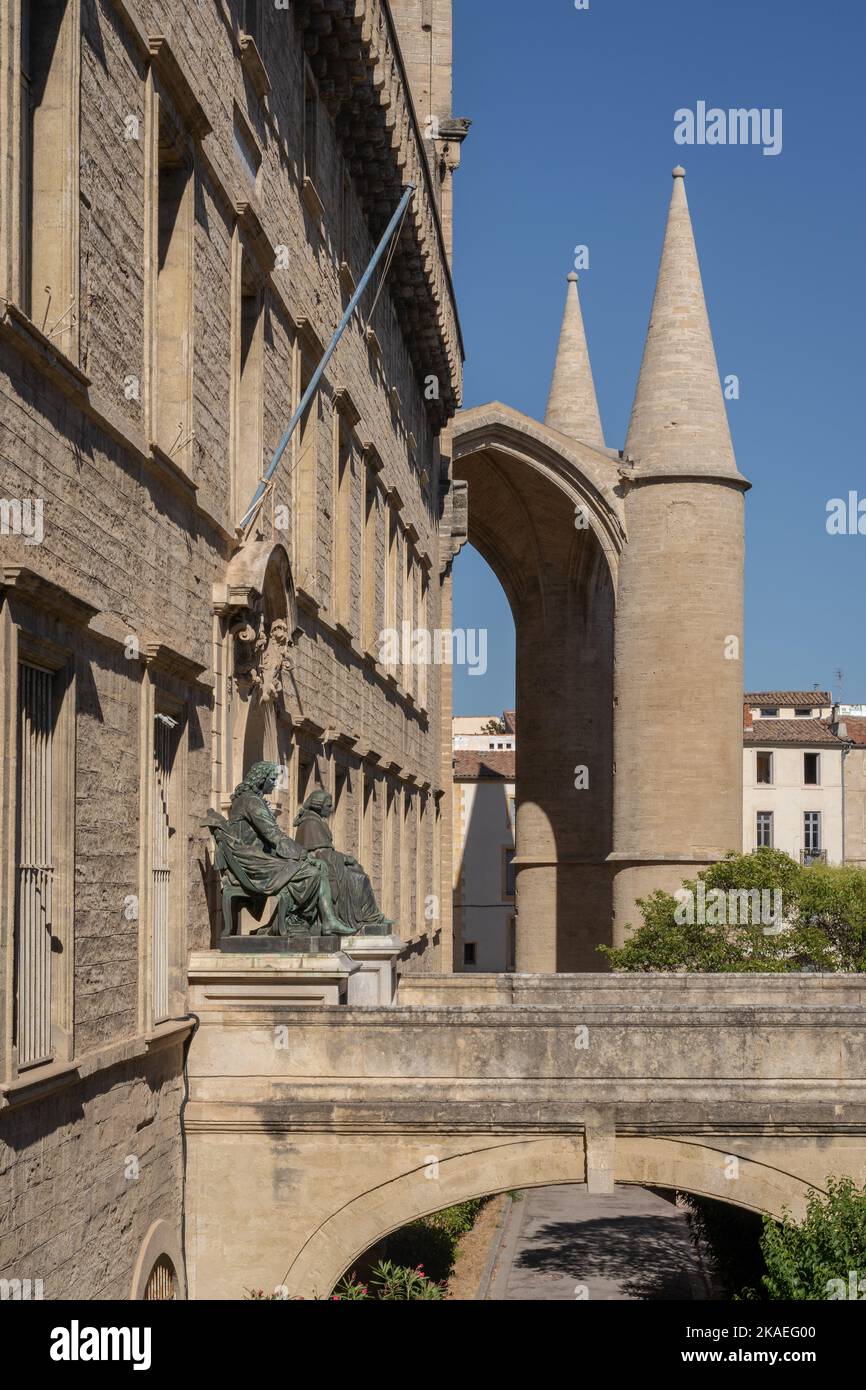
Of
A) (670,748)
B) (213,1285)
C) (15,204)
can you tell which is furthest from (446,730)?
(15,204)

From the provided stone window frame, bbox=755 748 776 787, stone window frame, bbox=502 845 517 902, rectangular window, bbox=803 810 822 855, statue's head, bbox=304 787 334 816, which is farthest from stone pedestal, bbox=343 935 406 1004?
rectangular window, bbox=803 810 822 855

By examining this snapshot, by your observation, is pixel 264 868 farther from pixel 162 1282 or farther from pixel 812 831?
pixel 812 831

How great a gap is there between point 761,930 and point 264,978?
2272 centimetres

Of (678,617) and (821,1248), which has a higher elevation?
(678,617)

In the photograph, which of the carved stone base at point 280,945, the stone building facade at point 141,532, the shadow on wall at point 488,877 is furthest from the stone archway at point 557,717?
the carved stone base at point 280,945

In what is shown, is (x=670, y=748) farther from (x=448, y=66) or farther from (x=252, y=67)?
(x=252, y=67)

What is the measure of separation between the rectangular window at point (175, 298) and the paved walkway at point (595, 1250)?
12025mm

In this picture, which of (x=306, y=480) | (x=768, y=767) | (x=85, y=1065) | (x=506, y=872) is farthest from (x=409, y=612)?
(x=768, y=767)

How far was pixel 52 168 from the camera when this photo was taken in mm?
9781

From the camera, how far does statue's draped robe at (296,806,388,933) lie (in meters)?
16.2

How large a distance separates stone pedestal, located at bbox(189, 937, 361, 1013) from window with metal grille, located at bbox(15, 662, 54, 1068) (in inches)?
135

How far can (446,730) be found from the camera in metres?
39.3

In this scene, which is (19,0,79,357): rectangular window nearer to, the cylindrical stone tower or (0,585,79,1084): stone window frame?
(0,585,79,1084): stone window frame

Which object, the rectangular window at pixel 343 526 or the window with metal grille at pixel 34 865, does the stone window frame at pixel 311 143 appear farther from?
the window with metal grille at pixel 34 865
